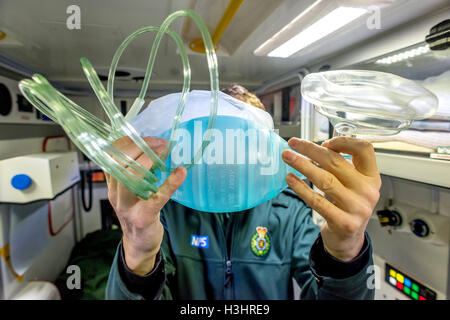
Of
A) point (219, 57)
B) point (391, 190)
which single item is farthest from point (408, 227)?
point (219, 57)

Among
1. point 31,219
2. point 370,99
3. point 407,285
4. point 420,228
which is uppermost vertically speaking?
point 370,99

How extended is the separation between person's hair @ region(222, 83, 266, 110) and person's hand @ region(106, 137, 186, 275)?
0.96 feet

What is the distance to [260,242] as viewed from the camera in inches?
31.9

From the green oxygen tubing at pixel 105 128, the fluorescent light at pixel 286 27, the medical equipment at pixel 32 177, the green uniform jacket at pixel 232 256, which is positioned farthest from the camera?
the medical equipment at pixel 32 177

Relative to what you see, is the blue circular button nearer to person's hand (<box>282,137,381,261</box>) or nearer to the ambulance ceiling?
the ambulance ceiling

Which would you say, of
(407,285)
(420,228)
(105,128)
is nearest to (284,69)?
(105,128)

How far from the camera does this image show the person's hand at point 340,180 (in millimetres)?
395

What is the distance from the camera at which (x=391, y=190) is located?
929mm

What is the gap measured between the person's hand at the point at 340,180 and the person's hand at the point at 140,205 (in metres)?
0.24

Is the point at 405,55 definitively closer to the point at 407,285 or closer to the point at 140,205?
the point at 140,205

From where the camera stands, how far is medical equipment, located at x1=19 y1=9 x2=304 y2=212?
0.96 feet

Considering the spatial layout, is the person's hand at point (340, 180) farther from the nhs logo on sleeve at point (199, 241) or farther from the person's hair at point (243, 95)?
the nhs logo on sleeve at point (199, 241)

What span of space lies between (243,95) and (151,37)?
1.13 feet

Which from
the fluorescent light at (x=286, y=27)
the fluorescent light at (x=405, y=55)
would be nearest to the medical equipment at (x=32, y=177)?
the fluorescent light at (x=286, y=27)
